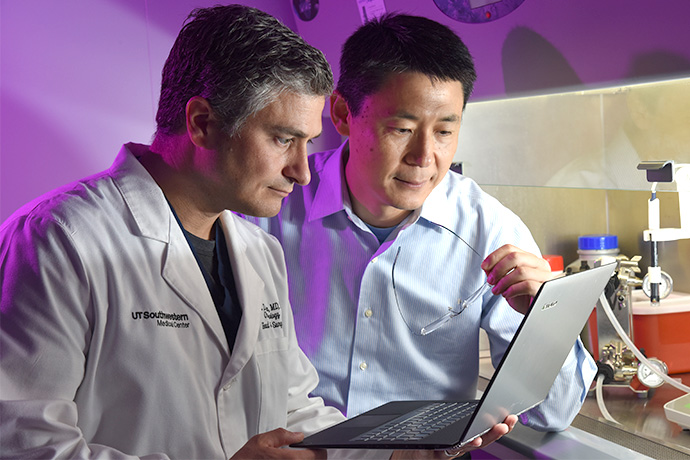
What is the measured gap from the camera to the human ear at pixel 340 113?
160cm

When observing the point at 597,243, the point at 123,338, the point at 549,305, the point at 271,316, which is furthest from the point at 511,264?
the point at 597,243

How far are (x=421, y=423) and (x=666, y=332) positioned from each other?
37.8 inches

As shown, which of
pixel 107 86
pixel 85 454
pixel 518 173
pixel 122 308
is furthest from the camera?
pixel 107 86

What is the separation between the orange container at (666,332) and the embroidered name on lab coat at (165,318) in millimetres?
1203


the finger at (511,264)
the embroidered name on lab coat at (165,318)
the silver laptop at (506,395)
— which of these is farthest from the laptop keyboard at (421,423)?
the embroidered name on lab coat at (165,318)

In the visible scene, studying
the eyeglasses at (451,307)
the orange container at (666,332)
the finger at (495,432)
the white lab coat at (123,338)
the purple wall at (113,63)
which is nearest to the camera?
the white lab coat at (123,338)

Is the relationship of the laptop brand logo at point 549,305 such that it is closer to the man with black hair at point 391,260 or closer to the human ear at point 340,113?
the man with black hair at point 391,260

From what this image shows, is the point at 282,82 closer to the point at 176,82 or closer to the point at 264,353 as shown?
the point at 176,82

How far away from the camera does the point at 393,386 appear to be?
1.58 m

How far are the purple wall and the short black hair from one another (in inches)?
10.8

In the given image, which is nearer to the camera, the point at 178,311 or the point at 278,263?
the point at 178,311

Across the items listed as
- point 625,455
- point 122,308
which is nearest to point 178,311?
point 122,308

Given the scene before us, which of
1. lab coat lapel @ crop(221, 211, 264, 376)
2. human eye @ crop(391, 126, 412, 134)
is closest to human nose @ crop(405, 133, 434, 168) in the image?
human eye @ crop(391, 126, 412, 134)

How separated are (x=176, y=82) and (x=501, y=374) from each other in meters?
0.74
